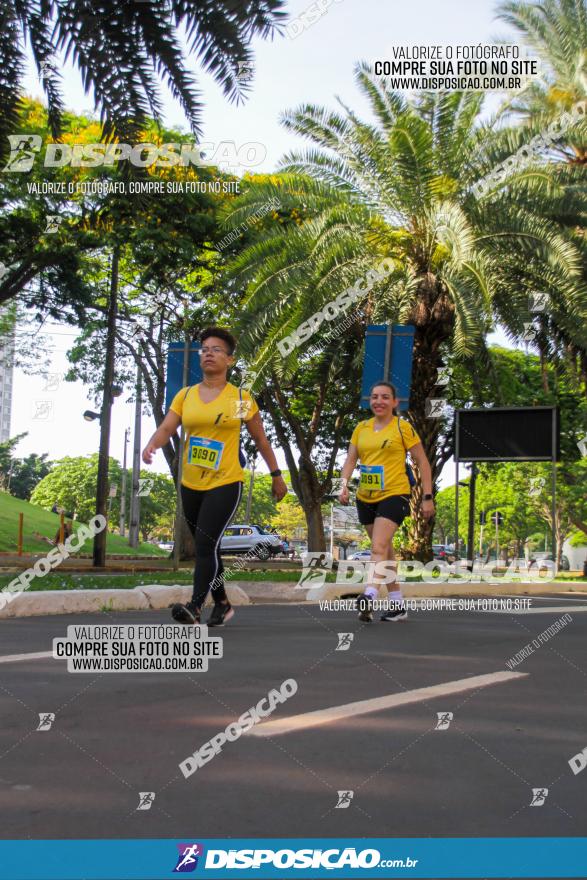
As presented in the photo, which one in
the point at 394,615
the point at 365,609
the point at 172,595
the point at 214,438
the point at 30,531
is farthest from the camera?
the point at 30,531

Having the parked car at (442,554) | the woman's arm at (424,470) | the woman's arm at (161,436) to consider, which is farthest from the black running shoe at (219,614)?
the parked car at (442,554)

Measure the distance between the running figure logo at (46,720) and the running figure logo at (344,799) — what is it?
1.27m

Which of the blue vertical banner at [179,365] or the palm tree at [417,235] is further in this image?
the palm tree at [417,235]

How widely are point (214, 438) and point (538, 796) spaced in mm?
4064

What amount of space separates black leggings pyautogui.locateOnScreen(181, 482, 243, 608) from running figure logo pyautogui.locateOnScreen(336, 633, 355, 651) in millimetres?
943

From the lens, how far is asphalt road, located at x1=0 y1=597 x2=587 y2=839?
2.60m

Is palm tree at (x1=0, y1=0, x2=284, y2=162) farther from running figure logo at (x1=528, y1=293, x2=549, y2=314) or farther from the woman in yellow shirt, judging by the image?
running figure logo at (x1=528, y1=293, x2=549, y2=314)

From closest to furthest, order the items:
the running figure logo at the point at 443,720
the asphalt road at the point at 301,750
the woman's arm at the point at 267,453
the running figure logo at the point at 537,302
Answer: the asphalt road at the point at 301,750 < the running figure logo at the point at 443,720 < the woman's arm at the point at 267,453 < the running figure logo at the point at 537,302

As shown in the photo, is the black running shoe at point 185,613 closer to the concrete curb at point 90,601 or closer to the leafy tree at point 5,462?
the concrete curb at point 90,601

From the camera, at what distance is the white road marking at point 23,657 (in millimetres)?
5137

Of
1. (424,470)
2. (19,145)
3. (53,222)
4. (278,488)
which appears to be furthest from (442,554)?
(19,145)

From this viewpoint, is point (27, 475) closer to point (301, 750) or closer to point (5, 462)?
point (5, 462)

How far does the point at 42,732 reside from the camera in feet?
11.5

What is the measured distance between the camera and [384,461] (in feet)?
26.2
